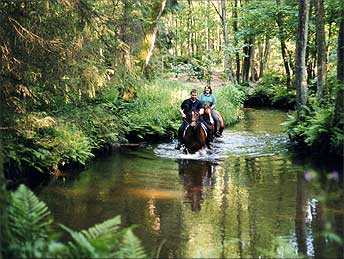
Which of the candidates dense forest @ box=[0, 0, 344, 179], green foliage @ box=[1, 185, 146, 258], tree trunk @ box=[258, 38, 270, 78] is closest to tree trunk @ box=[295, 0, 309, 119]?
dense forest @ box=[0, 0, 344, 179]

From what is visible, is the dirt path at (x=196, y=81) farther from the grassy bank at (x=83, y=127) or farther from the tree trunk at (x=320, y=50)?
the tree trunk at (x=320, y=50)

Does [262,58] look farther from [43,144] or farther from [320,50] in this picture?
[43,144]

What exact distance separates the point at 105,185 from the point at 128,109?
8.35 metres

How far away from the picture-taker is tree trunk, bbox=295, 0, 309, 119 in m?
17.6

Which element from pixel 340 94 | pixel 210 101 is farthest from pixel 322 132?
pixel 210 101

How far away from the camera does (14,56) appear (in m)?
10.5

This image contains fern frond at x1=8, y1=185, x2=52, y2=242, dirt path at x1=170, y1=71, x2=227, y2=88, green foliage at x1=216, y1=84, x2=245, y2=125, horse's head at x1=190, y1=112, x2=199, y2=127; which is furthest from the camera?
dirt path at x1=170, y1=71, x2=227, y2=88

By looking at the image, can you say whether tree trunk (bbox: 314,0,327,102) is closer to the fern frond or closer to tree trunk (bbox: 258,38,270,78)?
the fern frond

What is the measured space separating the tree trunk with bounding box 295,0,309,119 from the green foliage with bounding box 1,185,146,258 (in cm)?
1440

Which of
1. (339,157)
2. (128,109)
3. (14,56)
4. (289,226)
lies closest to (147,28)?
(128,109)

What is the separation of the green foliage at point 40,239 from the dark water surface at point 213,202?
1479 millimetres

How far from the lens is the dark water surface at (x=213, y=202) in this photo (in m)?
7.50

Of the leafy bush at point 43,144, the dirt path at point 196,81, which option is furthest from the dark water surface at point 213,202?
the dirt path at point 196,81

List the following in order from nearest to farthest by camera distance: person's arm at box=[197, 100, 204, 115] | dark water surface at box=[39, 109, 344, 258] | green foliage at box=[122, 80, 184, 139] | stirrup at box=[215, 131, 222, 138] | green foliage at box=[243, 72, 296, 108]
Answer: dark water surface at box=[39, 109, 344, 258] → person's arm at box=[197, 100, 204, 115] → green foliage at box=[122, 80, 184, 139] → stirrup at box=[215, 131, 222, 138] → green foliage at box=[243, 72, 296, 108]
